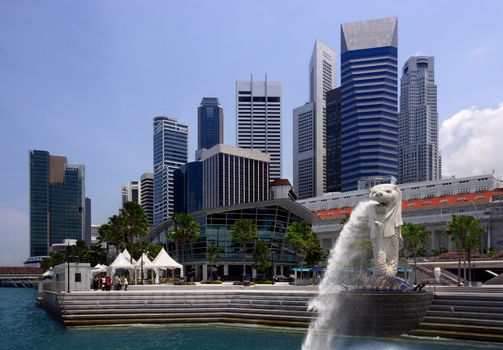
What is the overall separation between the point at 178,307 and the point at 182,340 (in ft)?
29.4

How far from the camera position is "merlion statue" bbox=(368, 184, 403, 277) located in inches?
1772

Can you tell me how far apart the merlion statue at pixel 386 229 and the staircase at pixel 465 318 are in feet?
14.4

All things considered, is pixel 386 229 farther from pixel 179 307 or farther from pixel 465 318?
pixel 179 307

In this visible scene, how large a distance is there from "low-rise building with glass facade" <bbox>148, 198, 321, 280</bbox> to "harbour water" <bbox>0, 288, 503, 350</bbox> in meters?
51.8

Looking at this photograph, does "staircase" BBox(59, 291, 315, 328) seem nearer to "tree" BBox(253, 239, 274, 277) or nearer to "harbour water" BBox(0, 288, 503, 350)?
"harbour water" BBox(0, 288, 503, 350)

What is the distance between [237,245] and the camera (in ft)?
341

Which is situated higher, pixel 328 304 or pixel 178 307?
pixel 328 304

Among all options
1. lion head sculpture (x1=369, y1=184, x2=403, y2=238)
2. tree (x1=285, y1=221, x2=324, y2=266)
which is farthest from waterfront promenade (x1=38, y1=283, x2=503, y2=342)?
tree (x1=285, y1=221, x2=324, y2=266)

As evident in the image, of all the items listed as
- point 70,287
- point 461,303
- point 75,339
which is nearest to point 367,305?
point 461,303

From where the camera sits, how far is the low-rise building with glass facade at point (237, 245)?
103 metres

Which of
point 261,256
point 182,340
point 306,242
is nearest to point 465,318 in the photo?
point 182,340

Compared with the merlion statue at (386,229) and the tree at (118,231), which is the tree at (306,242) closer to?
the tree at (118,231)

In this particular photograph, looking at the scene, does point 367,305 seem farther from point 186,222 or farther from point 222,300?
point 186,222

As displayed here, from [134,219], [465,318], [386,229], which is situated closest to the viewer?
[465,318]
